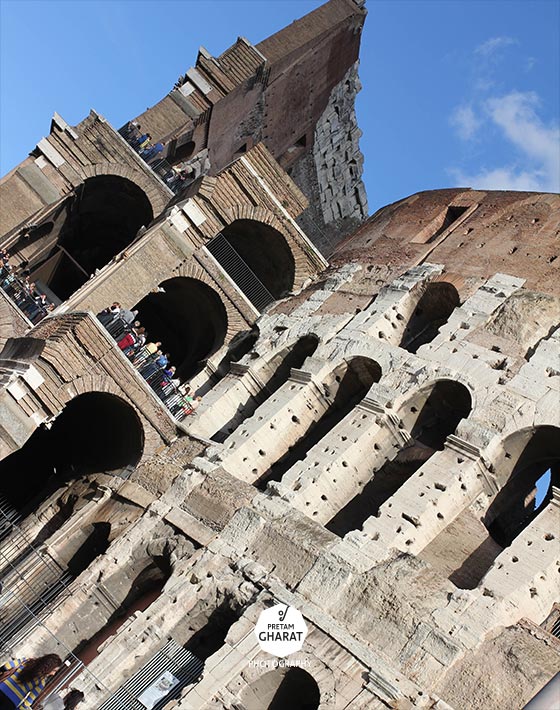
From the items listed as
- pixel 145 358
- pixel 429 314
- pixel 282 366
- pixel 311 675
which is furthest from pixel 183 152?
pixel 311 675

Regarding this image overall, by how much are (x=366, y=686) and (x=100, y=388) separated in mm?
8058

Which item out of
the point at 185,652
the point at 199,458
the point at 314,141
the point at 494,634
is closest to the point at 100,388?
the point at 199,458

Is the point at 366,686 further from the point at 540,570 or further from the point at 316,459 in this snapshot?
the point at 316,459

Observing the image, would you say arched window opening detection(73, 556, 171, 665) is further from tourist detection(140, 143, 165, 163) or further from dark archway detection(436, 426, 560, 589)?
tourist detection(140, 143, 165, 163)

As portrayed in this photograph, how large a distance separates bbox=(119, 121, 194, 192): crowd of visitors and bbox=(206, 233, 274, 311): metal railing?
3.77 m

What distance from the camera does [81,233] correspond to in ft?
80.7

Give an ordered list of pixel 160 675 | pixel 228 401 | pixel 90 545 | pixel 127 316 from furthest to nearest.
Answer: pixel 228 401 → pixel 127 316 → pixel 90 545 → pixel 160 675

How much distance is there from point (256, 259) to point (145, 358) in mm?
6288

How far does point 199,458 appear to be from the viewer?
637 inches

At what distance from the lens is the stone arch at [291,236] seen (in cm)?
2062

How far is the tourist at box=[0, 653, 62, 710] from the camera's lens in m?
12.8

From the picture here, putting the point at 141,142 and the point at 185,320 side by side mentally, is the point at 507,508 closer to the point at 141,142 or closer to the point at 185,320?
the point at 185,320

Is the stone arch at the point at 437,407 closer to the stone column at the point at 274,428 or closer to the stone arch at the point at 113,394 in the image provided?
the stone column at the point at 274,428

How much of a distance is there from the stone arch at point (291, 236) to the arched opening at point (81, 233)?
4054 millimetres
